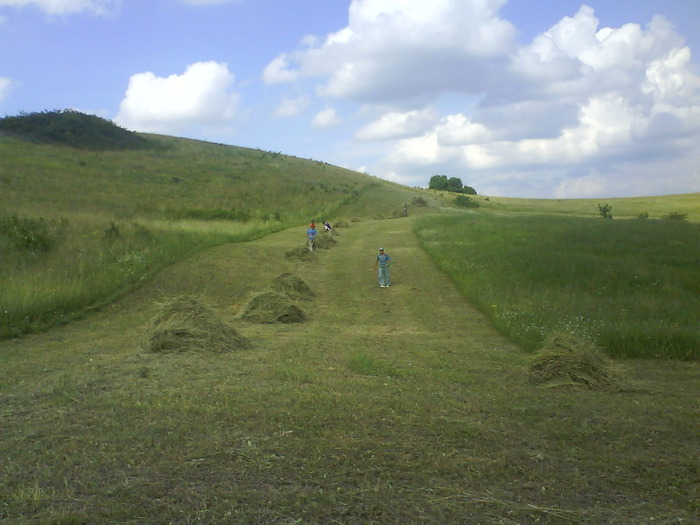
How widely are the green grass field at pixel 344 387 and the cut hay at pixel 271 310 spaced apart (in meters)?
0.21

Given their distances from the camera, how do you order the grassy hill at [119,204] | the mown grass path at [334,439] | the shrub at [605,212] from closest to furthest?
the mown grass path at [334,439]
the grassy hill at [119,204]
the shrub at [605,212]

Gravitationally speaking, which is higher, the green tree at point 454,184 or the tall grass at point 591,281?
the green tree at point 454,184

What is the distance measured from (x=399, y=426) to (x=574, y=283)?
512 inches

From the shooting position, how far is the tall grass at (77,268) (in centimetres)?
1442

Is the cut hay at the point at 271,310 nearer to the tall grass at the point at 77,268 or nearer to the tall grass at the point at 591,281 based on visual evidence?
the tall grass at the point at 77,268

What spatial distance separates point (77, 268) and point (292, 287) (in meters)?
6.69

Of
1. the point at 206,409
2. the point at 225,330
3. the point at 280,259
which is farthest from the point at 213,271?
the point at 206,409

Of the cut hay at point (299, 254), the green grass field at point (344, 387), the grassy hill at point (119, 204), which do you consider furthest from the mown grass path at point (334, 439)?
the cut hay at point (299, 254)

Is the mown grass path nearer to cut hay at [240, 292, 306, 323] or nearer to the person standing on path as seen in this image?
cut hay at [240, 292, 306, 323]

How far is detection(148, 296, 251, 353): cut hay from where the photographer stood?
10555mm

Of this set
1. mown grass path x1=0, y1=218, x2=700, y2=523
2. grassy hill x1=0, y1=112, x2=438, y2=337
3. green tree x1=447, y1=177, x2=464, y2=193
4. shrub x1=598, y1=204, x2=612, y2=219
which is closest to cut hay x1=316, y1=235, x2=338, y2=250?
grassy hill x1=0, y1=112, x2=438, y2=337

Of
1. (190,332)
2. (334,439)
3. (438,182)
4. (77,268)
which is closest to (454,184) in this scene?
(438,182)

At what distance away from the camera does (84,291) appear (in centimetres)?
1662

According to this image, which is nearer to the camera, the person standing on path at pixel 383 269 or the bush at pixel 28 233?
the bush at pixel 28 233
